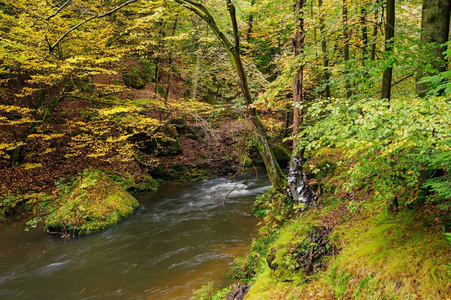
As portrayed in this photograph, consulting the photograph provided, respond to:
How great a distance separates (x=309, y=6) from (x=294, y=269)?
5230 mm

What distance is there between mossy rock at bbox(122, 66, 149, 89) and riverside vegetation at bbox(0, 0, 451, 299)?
4.15 ft

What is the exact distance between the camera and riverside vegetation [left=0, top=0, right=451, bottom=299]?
283cm

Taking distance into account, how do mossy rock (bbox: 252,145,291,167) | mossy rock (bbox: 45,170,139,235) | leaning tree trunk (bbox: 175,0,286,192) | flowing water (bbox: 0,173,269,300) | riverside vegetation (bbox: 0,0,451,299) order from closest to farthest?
riverside vegetation (bbox: 0,0,451,299)
flowing water (bbox: 0,173,269,300)
leaning tree trunk (bbox: 175,0,286,192)
mossy rock (bbox: 45,170,139,235)
mossy rock (bbox: 252,145,291,167)

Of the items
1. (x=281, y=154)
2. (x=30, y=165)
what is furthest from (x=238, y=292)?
(x=281, y=154)

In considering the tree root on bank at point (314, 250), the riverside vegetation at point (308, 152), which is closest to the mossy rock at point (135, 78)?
the riverside vegetation at point (308, 152)

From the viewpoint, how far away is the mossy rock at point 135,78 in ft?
54.4

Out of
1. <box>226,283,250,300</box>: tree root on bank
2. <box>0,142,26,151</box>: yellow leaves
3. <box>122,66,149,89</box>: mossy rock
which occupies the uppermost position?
<box>122,66,149,89</box>: mossy rock

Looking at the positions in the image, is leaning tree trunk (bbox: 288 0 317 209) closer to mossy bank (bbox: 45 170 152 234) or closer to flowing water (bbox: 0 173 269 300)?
flowing water (bbox: 0 173 269 300)

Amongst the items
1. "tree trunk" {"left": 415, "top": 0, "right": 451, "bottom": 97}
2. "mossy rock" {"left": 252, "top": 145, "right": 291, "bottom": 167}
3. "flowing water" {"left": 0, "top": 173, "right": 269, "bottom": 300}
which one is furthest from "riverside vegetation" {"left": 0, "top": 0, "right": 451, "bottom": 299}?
"mossy rock" {"left": 252, "top": 145, "right": 291, "bottom": 167}

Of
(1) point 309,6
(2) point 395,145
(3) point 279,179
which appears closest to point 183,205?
(3) point 279,179

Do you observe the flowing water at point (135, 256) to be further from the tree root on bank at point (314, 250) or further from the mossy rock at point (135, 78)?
the mossy rock at point (135, 78)

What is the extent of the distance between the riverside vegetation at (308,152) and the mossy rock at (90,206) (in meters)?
0.05

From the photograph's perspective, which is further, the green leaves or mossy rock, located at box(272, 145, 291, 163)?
mossy rock, located at box(272, 145, 291, 163)

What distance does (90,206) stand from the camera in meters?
9.31
